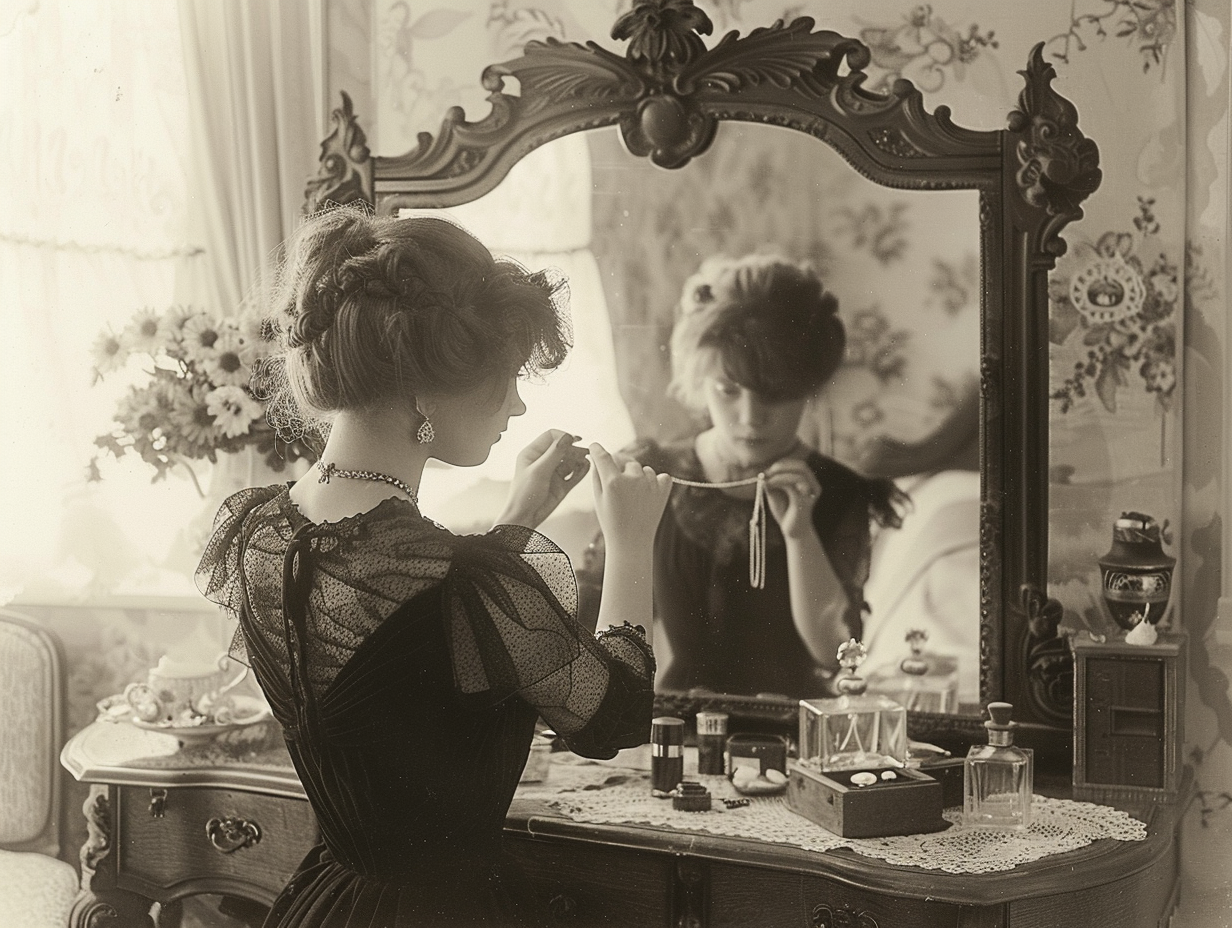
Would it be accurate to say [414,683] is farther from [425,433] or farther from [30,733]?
[30,733]

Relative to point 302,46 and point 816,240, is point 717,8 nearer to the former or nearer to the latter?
point 816,240

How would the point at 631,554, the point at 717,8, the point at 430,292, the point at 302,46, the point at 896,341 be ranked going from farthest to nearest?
the point at 302,46
the point at 717,8
the point at 896,341
the point at 631,554
the point at 430,292

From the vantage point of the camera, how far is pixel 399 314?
1.29 meters

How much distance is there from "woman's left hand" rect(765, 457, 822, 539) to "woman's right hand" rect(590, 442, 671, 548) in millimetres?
159

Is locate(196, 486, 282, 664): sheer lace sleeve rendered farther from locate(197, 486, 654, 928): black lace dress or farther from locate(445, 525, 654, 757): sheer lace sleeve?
locate(445, 525, 654, 757): sheer lace sleeve

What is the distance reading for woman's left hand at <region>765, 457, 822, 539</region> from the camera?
1.80 meters

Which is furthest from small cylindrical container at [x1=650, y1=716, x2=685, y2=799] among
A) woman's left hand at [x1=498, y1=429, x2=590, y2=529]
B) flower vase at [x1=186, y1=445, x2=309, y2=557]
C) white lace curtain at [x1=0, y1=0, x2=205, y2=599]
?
white lace curtain at [x1=0, y1=0, x2=205, y2=599]

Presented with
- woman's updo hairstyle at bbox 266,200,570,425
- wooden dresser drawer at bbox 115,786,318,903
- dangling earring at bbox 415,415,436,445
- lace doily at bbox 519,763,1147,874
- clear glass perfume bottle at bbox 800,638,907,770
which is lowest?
wooden dresser drawer at bbox 115,786,318,903

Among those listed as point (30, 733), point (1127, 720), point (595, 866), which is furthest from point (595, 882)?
point (30, 733)

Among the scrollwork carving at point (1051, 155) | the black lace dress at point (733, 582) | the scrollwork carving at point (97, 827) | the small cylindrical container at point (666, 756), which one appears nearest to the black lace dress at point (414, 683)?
the small cylindrical container at point (666, 756)

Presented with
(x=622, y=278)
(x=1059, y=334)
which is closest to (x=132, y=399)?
(x=622, y=278)

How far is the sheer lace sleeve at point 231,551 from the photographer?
1.41m

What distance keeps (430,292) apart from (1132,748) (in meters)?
1.15

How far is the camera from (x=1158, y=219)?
1804 mm
